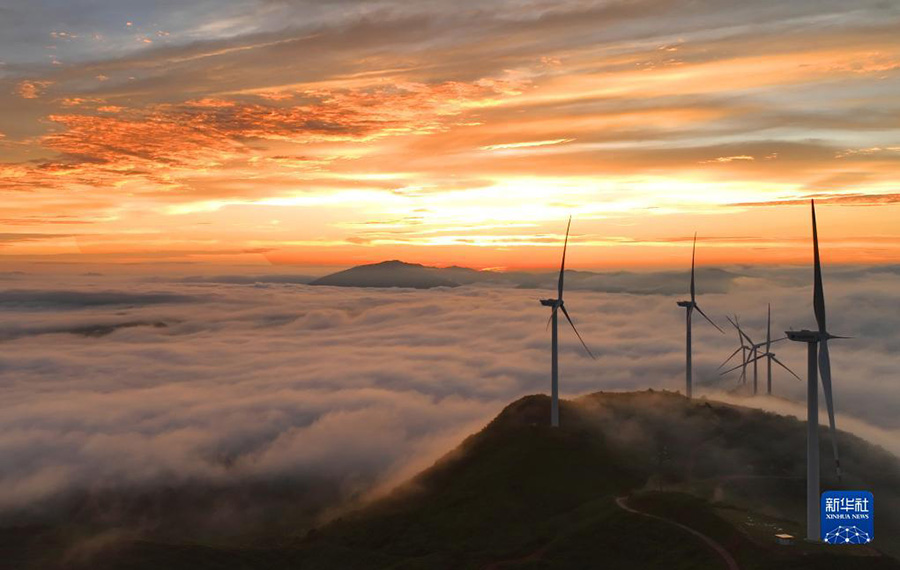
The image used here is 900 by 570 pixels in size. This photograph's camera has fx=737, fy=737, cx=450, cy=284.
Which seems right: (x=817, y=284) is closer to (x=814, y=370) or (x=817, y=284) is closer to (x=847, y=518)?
(x=814, y=370)

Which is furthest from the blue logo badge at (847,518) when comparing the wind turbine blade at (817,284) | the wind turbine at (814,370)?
the wind turbine blade at (817,284)

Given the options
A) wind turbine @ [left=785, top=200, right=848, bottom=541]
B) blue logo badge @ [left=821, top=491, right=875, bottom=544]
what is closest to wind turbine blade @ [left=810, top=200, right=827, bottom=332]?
wind turbine @ [left=785, top=200, right=848, bottom=541]

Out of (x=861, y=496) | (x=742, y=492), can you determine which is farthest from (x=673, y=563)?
(x=742, y=492)

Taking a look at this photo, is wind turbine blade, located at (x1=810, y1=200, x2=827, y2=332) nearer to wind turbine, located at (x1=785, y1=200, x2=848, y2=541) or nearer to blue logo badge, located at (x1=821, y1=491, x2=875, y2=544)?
wind turbine, located at (x1=785, y1=200, x2=848, y2=541)

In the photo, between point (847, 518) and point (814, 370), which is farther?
point (847, 518)

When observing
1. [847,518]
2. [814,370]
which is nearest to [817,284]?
[814,370]

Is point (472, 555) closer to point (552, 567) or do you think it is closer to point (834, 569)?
point (552, 567)

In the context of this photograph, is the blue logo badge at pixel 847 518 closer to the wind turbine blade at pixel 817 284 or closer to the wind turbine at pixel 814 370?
the wind turbine at pixel 814 370

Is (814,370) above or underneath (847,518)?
above
